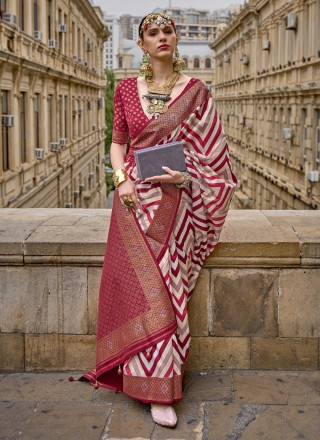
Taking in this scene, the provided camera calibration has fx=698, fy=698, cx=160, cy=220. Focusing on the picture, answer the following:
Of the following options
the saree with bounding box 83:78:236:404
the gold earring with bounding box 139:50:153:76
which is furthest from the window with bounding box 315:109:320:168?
the gold earring with bounding box 139:50:153:76

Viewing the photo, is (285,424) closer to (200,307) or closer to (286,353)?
(286,353)

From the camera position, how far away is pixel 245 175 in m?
34.9

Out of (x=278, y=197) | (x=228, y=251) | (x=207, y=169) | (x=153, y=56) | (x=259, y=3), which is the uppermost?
(x=259, y=3)

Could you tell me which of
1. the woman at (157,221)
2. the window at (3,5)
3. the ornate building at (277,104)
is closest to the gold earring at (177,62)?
the woman at (157,221)

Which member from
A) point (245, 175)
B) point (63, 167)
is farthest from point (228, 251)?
point (245, 175)

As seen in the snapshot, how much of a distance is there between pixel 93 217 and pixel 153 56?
5.17 feet

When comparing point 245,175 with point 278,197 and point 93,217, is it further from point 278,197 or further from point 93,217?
point 93,217

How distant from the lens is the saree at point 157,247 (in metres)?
3.88

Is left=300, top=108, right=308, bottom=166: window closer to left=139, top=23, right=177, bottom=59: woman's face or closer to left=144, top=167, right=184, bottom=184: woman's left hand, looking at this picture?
left=139, top=23, right=177, bottom=59: woman's face

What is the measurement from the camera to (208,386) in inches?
169

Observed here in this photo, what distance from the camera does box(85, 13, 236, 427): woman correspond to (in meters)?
3.88

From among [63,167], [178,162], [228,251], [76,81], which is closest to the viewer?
[178,162]

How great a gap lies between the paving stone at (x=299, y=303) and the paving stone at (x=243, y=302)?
0.17 feet

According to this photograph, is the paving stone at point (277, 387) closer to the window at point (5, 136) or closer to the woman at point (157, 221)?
the woman at point (157, 221)
